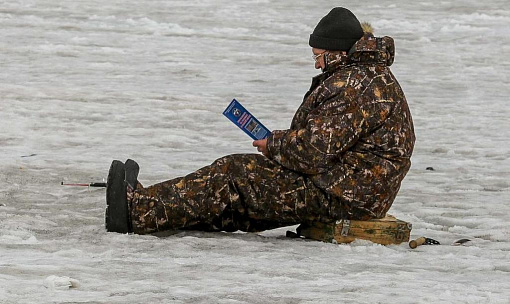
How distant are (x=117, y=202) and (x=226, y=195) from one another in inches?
22.8

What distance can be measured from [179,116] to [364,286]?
6.64 m

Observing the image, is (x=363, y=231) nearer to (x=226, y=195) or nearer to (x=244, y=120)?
(x=226, y=195)

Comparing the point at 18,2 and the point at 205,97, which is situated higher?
the point at 18,2

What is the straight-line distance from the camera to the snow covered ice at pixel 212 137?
4977mm

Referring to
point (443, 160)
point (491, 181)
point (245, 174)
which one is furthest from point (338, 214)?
point (443, 160)

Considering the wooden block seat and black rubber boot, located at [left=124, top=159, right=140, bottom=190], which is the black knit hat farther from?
black rubber boot, located at [left=124, top=159, right=140, bottom=190]

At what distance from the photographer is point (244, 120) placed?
19.5ft

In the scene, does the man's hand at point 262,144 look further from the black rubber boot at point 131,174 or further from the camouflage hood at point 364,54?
the black rubber boot at point 131,174

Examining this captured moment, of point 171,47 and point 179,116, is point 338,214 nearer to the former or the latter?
point 179,116

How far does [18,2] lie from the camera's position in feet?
70.7

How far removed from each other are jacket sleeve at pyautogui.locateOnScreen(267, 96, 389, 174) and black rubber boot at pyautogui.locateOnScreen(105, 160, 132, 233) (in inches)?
32.5

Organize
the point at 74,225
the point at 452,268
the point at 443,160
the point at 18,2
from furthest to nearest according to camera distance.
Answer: the point at 18,2
the point at 443,160
the point at 74,225
the point at 452,268

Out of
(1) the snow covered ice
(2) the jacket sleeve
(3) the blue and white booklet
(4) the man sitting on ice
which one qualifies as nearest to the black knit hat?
(4) the man sitting on ice

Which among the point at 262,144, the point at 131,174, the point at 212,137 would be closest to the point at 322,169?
the point at 262,144
